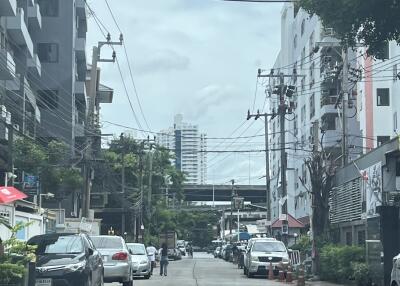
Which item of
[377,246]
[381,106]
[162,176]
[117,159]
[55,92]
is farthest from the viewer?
[162,176]

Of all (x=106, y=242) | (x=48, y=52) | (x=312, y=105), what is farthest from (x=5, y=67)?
(x=312, y=105)

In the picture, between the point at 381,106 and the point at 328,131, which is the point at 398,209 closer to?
the point at 381,106

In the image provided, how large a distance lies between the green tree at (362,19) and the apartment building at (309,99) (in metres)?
26.2

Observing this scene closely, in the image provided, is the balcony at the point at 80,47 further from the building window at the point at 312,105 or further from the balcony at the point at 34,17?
the building window at the point at 312,105

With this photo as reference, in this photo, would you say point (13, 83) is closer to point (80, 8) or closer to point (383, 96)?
point (80, 8)

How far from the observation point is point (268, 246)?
33.3 metres

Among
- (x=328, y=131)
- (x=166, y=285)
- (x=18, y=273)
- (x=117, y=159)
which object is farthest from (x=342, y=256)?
(x=117, y=159)

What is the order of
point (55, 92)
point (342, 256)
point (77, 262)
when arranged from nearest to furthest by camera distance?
1. point (77, 262)
2. point (342, 256)
3. point (55, 92)

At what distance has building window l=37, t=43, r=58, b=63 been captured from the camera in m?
53.6

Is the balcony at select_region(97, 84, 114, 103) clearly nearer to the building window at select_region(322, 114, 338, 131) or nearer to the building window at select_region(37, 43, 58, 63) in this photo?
the building window at select_region(37, 43, 58, 63)

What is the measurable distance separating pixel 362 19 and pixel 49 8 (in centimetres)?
4366

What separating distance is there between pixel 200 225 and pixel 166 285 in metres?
112

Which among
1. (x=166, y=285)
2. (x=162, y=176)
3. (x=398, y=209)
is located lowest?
(x=166, y=285)

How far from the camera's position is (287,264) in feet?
95.3
